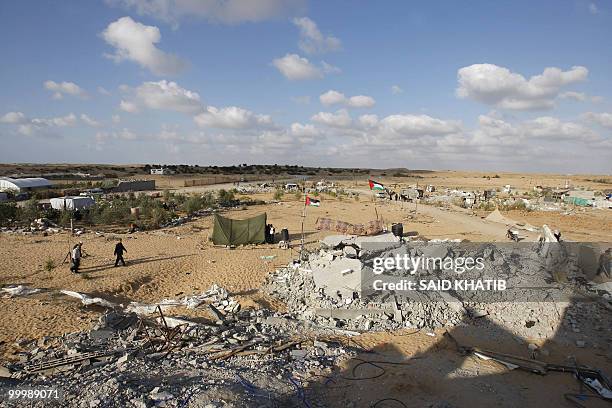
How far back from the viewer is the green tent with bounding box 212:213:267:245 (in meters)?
20.9

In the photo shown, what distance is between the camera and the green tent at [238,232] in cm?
2092

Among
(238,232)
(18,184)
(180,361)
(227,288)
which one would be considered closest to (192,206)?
(238,232)

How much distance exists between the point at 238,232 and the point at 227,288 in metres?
7.16

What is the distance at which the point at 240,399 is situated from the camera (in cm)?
660

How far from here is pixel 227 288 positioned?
1412 cm

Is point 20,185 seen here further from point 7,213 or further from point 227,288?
point 227,288

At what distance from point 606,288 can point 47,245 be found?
23333 mm

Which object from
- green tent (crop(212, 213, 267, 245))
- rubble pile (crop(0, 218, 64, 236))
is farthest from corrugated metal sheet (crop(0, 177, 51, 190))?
green tent (crop(212, 213, 267, 245))

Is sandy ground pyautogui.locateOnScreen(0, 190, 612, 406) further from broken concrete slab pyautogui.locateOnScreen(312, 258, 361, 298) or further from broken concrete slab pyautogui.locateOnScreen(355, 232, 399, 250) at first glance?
broken concrete slab pyautogui.locateOnScreen(355, 232, 399, 250)

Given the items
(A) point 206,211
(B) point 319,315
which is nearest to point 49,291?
(B) point 319,315

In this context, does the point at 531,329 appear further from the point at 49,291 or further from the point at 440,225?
the point at 440,225

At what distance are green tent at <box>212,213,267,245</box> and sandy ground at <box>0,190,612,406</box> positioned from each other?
0.71 metres

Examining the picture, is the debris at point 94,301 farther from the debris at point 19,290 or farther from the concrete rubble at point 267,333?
the debris at point 19,290

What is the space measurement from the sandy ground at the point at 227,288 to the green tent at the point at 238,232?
0.71 meters
